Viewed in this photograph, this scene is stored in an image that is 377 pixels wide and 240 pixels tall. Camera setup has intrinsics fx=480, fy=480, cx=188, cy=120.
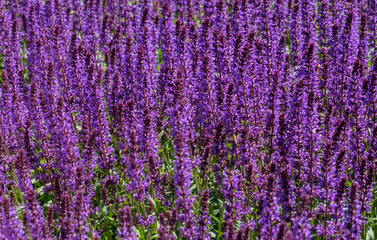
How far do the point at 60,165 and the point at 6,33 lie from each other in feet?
20.5

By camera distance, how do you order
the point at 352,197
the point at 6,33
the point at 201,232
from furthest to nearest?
the point at 6,33
the point at 201,232
the point at 352,197

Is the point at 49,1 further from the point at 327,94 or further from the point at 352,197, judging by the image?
the point at 352,197

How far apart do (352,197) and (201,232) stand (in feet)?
6.31

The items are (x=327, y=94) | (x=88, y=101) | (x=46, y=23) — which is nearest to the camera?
(x=88, y=101)

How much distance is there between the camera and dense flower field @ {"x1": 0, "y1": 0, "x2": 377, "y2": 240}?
241 inches

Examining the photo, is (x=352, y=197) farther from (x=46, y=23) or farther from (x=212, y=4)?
(x=46, y=23)

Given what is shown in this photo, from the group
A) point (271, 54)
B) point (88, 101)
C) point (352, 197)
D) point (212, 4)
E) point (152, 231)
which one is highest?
point (212, 4)

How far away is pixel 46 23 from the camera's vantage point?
13.5 m

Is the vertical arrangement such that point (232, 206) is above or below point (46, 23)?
below

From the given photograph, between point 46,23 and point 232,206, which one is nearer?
point 232,206

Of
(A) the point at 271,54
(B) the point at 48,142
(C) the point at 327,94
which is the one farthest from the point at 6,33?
(C) the point at 327,94

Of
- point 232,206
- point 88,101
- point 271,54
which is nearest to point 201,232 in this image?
point 232,206

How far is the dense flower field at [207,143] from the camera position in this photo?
613 cm

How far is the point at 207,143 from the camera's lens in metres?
7.08
